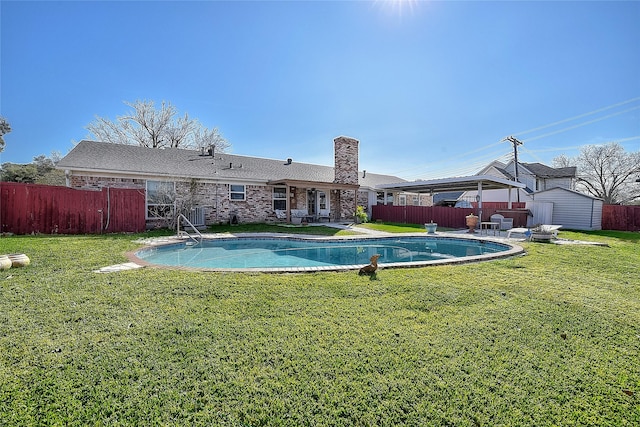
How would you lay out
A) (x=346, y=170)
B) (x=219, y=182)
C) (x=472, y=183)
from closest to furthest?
(x=219, y=182) → (x=472, y=183) → (x=346, y=170)

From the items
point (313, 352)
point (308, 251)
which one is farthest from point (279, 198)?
point (313, 352)

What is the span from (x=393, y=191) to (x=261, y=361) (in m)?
21.8

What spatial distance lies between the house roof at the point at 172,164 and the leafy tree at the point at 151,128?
903 centimetres

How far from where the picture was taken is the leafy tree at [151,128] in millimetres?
26406

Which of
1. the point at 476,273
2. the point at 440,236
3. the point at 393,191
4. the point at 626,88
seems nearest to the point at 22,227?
the point at 476,273

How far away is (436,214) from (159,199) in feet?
52.1

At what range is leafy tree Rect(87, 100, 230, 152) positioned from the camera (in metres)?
26.4

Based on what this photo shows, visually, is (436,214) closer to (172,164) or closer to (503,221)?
(503,221)

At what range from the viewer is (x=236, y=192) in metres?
16.6

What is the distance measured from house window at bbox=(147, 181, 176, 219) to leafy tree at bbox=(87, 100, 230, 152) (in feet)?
41.5

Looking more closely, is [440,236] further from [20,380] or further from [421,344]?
[20,380]

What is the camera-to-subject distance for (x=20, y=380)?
2256mm

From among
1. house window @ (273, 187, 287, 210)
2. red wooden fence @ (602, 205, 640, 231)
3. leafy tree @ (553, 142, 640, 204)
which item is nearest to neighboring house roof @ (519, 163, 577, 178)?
leafy tree @ (553, 142, 640, 204)

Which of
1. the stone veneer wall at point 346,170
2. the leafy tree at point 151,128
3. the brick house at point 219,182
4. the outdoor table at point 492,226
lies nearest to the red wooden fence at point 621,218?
the outdoor table at point 492,226
